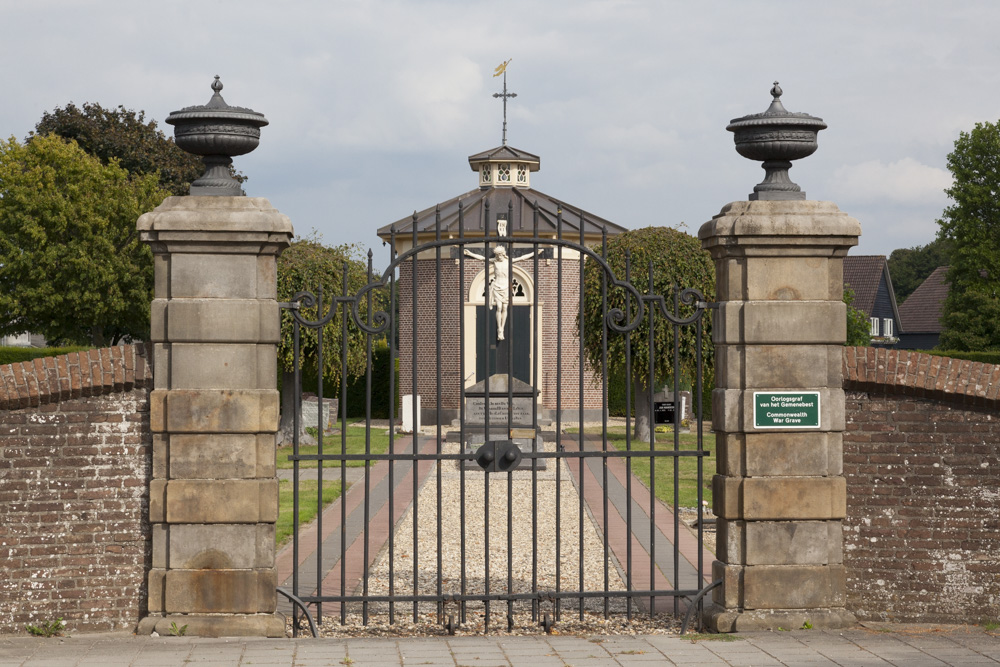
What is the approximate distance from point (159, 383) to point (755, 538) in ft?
12.4

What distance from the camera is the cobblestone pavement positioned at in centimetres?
606

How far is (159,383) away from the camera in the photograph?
6609mm

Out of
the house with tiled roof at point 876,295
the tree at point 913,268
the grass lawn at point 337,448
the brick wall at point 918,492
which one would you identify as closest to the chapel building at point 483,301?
the grass lawn at point 337,448

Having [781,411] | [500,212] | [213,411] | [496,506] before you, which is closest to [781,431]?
[781,411]

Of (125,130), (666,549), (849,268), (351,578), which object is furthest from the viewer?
(849,268)

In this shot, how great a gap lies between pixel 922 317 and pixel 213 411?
54.2m

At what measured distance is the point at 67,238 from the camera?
31.6 meters

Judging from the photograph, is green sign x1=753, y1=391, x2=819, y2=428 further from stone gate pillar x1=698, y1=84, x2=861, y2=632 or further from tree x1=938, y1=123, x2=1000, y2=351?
tree x1=938, y1=123, x2=1000, y2=351

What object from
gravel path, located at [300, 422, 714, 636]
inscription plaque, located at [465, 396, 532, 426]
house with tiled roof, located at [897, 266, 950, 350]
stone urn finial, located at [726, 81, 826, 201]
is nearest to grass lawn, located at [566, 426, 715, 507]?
gravel path, located at [300, 422, 714, 636]

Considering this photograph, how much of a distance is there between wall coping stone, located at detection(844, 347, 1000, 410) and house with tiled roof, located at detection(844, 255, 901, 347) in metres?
50.4

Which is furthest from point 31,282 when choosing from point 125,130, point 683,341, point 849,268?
point 849,268

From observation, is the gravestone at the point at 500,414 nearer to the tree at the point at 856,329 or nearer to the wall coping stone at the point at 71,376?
the wall coping stone at the point at 71,376

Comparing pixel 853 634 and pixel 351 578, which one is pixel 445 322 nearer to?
pixel 351 578

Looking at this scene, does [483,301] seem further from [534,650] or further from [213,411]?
[534,650]
